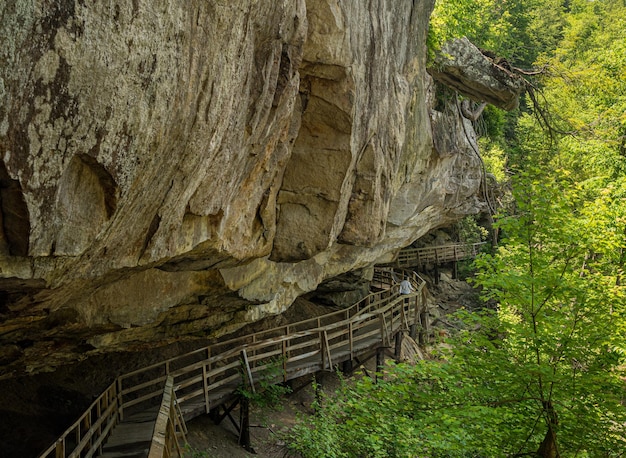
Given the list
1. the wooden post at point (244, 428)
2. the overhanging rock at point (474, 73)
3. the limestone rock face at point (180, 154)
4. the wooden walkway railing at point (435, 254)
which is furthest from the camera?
the wooden walkway railing at point (435, 254)

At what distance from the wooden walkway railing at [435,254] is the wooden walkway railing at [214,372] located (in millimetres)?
7340

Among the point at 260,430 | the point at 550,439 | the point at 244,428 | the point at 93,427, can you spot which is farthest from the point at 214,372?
the point at 550,439

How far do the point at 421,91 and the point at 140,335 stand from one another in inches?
308

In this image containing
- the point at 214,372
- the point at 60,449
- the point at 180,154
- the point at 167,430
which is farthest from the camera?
the point at 214,372

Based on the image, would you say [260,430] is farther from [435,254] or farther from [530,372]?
[435,254]

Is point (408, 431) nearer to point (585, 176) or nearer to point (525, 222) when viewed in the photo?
point (525, 222)

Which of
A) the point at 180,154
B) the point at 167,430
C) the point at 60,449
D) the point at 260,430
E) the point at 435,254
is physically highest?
the point at 180,154

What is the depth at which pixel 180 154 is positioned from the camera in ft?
14.4

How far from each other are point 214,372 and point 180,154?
6.73m

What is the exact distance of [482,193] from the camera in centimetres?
2536

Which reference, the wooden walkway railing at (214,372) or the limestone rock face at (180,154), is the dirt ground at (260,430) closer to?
the wooden walkway railing at (214,372)

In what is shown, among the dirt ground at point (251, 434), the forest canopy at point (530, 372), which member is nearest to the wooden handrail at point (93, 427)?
the dirt ground at point (251, 434)

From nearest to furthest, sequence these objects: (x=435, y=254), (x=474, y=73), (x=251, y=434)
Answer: (x=251, y=434)
(x=474, y=73)
(x=435, y=254)

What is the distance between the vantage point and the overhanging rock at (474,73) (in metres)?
15.4
